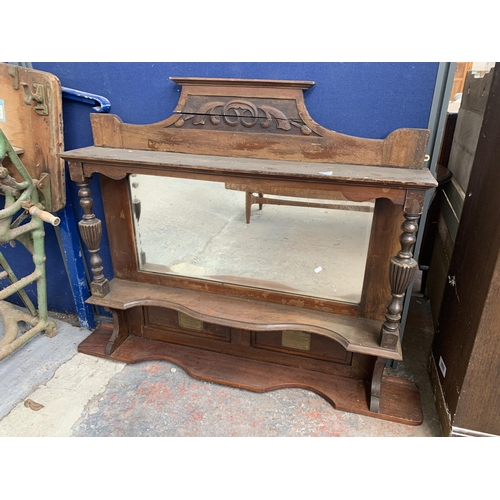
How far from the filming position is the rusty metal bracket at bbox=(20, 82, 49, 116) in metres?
1.84

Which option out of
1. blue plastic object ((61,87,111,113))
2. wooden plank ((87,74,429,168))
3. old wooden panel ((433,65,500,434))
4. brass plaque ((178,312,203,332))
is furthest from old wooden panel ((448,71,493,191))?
blue plastic object ((61,87,111,113))

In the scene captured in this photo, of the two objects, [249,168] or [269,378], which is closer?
[249,168]

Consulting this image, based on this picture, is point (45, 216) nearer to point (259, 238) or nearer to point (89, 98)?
point (89, 98)

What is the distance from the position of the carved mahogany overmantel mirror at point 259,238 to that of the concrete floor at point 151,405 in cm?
7

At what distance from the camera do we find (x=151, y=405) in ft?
6.15

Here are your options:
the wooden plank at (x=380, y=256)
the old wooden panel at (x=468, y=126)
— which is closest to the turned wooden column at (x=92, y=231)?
the wooden plank at (x=380, y=256)

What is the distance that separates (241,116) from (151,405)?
139 centimetres

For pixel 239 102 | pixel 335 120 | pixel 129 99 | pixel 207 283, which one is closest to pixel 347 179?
pixel 335 120

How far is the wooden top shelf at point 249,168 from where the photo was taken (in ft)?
4.65

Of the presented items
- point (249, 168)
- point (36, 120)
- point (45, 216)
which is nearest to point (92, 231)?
point (45, 216)

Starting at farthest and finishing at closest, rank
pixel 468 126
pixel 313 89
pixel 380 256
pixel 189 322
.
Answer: pixel 468 126 → pixel 189 322 → pixel 380 256 → pixel 313 89

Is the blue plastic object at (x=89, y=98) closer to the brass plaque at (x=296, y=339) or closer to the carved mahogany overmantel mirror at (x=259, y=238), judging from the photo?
the carved mahogany overmantel mirror at (x=259, y=238)

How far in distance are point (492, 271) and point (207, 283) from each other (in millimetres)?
1244

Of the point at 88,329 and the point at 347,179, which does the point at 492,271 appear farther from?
the point at 88,329
